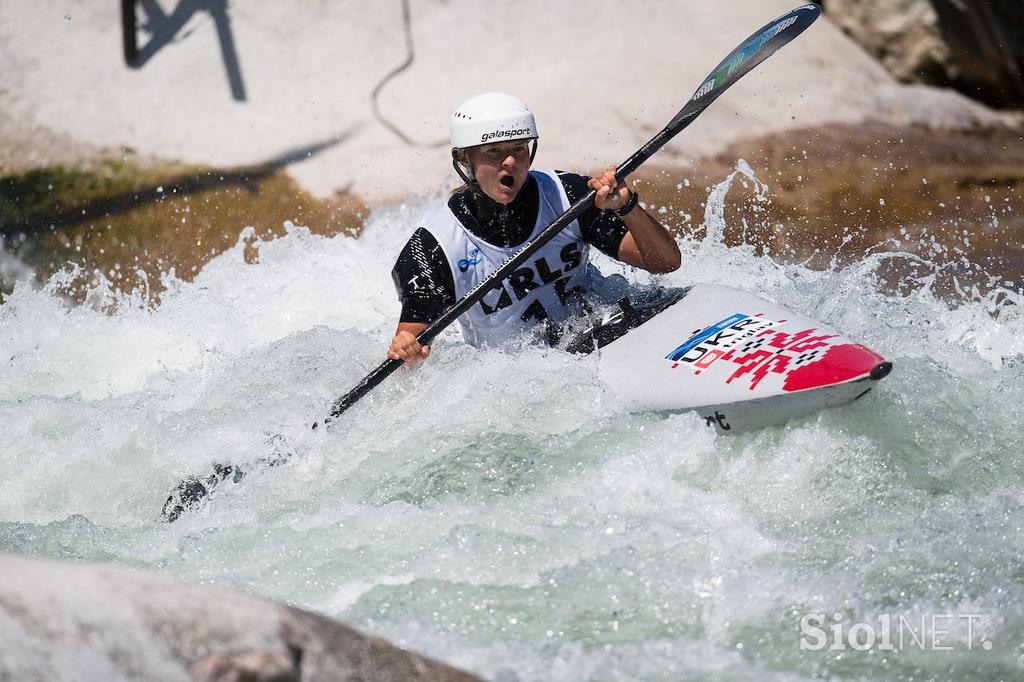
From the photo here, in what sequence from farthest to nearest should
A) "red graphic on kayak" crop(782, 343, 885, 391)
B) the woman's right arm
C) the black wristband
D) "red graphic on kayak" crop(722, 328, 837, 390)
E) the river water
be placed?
the woman's right arm → the black wristband → "red graphic on kayak" crop(722, 328, 837, 390) → "red graphic on kayak" crop(782, 343, 885, 391) → the river water

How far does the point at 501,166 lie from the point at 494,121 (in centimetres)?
16

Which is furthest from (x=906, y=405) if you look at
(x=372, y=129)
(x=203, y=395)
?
(x=372, y=129)

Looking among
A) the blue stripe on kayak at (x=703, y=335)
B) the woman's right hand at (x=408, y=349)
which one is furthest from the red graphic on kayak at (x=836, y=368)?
the woman's right hand at (x=408, y=349)

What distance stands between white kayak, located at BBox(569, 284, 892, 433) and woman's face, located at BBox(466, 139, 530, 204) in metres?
0.63

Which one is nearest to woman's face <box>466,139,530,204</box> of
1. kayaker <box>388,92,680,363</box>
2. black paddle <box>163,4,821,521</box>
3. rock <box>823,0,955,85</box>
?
kayaker <box>388,92,680,363</box>

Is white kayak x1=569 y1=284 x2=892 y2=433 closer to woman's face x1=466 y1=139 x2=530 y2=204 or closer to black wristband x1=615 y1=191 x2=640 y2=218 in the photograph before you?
black wristband x1=615 y1=191 x2=640 y2=218

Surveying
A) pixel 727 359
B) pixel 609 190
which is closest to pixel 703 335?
pixel 727 359

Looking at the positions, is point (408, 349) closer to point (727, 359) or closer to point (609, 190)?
point (609, 190)

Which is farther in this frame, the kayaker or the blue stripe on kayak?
the kayaker

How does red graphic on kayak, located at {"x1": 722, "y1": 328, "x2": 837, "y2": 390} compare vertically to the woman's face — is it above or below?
below

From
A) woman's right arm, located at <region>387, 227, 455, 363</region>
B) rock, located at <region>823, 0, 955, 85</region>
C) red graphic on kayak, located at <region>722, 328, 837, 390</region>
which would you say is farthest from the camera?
rock, located at <region>823, 0, 955, 85</region>

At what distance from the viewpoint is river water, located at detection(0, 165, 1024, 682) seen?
259cm

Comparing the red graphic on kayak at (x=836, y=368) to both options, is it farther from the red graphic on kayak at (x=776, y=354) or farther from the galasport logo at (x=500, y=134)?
the galasport logo at (x=500, y=134)

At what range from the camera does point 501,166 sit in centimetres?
360
